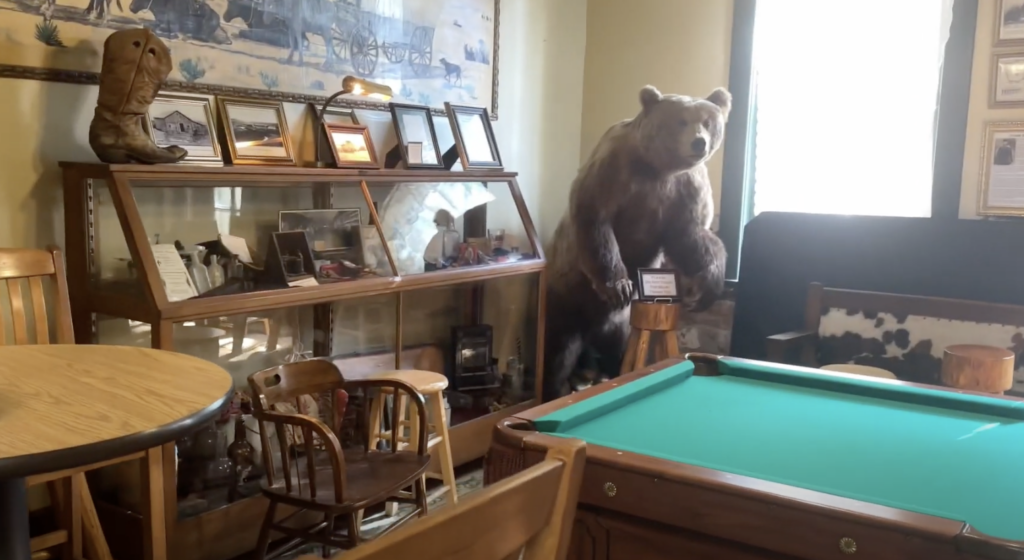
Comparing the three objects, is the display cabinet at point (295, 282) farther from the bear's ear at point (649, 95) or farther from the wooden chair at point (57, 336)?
the bear's ear at point (649, 95)

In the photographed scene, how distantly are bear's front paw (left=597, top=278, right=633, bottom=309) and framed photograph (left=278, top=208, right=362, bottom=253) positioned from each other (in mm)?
1309

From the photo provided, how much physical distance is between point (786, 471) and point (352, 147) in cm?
227

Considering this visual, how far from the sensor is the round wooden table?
1.23 meters

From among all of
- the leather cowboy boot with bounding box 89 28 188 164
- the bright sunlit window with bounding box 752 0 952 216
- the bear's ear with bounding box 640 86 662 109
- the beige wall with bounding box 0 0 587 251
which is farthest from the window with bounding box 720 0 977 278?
the leather cowboy boot with bounding box 89 28 188 164

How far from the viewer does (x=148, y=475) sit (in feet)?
7.50

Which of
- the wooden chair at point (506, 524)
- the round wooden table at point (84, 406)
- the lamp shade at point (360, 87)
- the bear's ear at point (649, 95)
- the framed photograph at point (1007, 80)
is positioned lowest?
the round wooden table at point (84, 406)

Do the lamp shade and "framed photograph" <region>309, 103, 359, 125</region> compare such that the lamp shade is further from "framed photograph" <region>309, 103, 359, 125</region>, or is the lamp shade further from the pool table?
the pool table

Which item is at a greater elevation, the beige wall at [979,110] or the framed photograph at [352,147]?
the beige wall at [979,110]

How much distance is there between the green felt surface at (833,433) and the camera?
1502 mm

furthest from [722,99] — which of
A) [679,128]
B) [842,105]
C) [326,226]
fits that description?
[326,226]

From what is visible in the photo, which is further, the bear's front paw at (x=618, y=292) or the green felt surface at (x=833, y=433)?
the bear's front paw at (x=618, y=292)

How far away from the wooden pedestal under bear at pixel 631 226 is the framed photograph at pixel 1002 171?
116 centimetres

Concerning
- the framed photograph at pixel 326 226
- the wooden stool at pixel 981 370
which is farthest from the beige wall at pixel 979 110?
the framed photograph at pixel 326 226

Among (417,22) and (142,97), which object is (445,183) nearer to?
(417,22)
